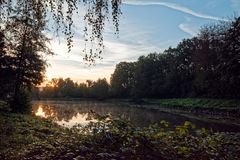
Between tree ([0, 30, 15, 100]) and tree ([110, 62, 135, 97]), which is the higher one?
tree ([110, 62, 135, 97])

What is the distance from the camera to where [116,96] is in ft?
402

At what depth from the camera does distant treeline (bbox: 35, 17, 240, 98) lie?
44.1 meters

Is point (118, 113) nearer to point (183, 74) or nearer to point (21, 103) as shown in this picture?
point (21, 103)

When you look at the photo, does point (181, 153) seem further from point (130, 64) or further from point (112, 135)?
point (130, 64)

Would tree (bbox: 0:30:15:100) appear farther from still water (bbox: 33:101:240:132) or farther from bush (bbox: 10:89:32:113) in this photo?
still water (bbox: 33:101:240:132)

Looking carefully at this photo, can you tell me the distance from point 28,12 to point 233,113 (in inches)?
1620

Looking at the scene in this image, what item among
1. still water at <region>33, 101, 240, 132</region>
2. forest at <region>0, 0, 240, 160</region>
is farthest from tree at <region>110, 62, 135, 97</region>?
still water at <region>33, 101, 240, 132</region>

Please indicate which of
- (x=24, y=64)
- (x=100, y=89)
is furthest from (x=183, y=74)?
(x=24, y=64)

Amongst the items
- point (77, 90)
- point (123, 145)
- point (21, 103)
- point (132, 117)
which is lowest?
point (132, 117)

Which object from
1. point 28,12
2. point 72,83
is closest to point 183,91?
point 72,83

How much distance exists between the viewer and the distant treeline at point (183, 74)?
44062 millimetres

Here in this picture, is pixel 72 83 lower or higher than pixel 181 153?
higher

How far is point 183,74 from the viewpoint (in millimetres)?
85000

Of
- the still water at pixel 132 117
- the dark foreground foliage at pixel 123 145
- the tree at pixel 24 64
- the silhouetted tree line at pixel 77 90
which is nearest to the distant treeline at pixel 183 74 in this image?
the silhouetted tree line at pixel 77 90
